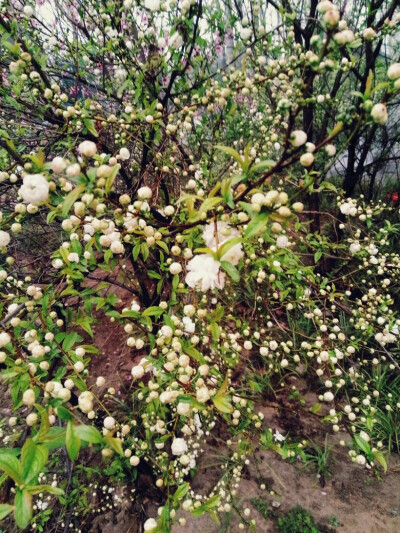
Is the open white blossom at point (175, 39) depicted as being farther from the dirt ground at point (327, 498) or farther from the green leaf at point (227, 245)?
the dirt ground at point (327, 498)

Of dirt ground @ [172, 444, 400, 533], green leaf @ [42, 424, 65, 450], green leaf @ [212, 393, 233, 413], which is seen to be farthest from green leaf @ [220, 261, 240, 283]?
dirt ground @ [172, 444, 400, 533]

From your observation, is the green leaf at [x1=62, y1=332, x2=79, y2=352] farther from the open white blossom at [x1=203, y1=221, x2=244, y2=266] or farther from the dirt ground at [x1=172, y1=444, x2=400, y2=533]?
the dirt ground at [x1=172, y1=444, x2=400, y2=533]

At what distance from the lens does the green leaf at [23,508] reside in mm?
733

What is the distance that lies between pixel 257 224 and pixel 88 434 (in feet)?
2.18

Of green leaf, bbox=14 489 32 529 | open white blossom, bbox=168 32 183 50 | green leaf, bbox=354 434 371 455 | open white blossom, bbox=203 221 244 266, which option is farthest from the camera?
A: open white blossom, bbox=168 32 183 50

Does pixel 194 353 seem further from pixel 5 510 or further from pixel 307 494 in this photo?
pixel 307 494

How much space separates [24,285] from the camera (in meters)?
1.98

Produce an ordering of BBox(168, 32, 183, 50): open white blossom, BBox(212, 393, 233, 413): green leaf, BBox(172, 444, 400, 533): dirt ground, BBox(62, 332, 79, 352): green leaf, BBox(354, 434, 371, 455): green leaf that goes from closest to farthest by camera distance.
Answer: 1. BBox(212, 393, 233, 413): green leaf
2. BBox(354, 434, 371, 455): green leaf
3. BBox(62, 332, 79, 352): green leaf
4. BBox(168, 32, 183, 50): open white blossom
5. BBox(172, 444, 400, 533): dirt ground

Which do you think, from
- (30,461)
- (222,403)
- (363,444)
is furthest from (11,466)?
(363,444)

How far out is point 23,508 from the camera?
75 centimetres

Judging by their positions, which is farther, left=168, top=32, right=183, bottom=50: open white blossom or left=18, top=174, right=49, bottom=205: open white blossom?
Answer: left=168, top=32, right=183, bottom=50: open white blossom

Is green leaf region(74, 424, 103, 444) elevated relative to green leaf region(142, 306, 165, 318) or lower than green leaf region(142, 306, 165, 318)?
elevated

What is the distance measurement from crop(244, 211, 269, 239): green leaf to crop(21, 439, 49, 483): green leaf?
28.0 inches

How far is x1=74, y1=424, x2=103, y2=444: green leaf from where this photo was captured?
788 mm
